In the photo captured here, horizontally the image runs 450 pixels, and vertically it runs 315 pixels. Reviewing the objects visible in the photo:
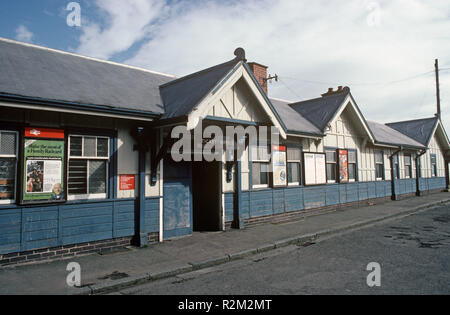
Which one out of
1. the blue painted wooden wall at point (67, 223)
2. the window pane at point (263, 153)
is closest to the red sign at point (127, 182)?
the blue painted wooden wall at point (67, 223)

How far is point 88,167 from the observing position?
7.74m

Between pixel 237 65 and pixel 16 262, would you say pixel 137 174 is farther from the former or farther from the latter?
pixel 237 65

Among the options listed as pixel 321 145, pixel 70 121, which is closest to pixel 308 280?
pixel 70 121

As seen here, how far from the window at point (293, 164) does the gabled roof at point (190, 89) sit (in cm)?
524

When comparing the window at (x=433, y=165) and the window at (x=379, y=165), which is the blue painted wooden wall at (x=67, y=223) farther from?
the window at (x=433, y=165)

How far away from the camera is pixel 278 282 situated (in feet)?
18.5

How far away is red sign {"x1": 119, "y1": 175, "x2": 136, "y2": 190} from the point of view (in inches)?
321

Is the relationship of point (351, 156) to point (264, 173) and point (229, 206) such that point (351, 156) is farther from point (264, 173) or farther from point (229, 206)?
point (229, 206)

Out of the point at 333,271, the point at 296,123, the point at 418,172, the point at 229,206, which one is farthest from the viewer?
the point at 418,172

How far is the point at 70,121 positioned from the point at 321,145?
10.7m

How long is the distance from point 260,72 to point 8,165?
39.6ft

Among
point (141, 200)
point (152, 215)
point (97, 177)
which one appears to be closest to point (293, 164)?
point (152, 215)

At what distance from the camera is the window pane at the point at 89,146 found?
25.2 ft

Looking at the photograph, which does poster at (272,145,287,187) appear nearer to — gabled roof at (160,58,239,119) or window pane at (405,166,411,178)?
gabled roof at (160,58,239,119)
